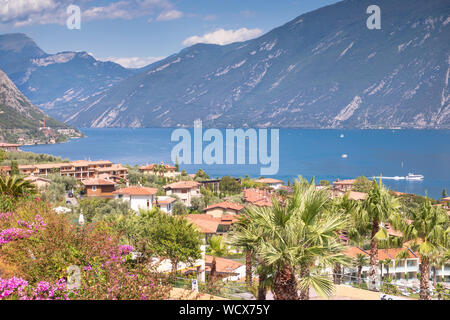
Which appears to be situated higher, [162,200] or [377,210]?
[377,210]

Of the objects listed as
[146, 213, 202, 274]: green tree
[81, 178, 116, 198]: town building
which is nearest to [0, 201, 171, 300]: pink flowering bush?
[146, 213, 202, 274]: green tree

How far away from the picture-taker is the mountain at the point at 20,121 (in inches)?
5679

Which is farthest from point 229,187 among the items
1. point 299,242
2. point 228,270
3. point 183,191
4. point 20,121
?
point 20,121

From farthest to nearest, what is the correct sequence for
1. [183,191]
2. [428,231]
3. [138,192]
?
[183,191], [138,192], [428,231]

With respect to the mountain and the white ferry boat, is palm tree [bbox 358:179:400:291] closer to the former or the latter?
the white ferry boat

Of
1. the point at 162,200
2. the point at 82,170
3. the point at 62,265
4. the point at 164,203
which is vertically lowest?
the point at 164,203

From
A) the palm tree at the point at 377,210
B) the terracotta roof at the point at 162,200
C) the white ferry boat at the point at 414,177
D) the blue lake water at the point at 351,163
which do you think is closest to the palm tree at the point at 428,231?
the palm tree at the point at 377,210

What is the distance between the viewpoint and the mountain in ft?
473

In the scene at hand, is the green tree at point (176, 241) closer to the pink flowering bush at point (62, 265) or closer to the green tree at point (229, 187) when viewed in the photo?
the pink flowering bush at point (62, 265)

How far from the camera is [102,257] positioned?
6500mm

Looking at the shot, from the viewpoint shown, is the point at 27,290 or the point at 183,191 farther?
the point at 183,191

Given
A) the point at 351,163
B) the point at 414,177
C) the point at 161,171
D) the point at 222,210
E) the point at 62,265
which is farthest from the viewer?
the point at 351,163

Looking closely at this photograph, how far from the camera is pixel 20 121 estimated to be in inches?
6211

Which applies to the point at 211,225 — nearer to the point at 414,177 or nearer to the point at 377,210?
the point at 377,210
